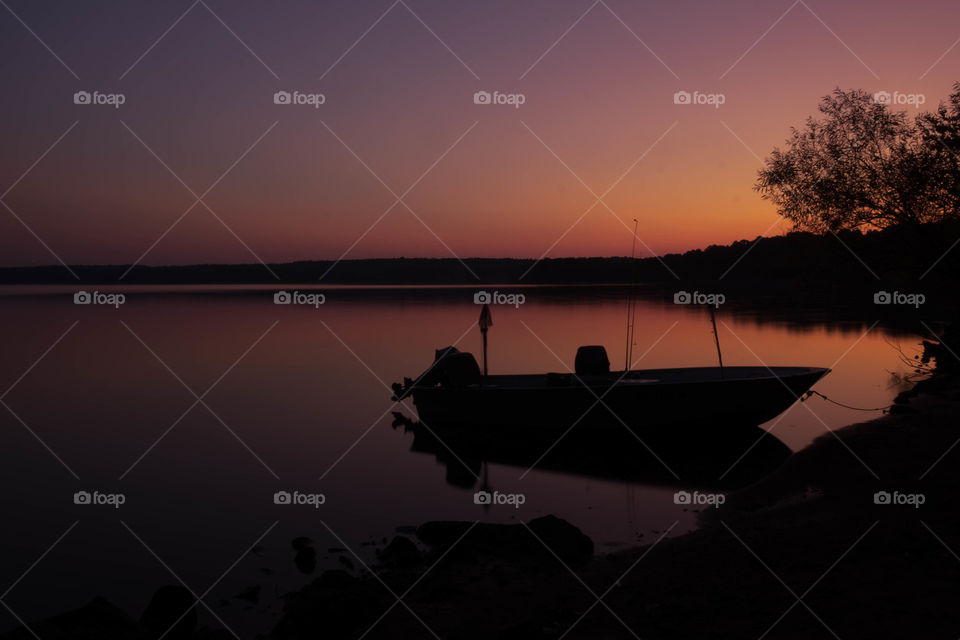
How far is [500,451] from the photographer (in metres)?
20.9

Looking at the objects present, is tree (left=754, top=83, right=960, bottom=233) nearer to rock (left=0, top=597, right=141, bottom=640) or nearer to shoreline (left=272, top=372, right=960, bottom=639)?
shoreline (left=272, top=372, right=960, bottom=639)

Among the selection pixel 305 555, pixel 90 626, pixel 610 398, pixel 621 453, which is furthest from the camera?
pixel 610 398

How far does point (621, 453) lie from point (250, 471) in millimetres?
10598

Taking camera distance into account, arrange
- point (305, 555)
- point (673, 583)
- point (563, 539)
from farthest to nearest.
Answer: point (305, 555) → point (563, 539) → point (673, 583)

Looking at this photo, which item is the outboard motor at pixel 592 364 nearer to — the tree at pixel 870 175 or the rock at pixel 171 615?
the tree at pixel 870 175

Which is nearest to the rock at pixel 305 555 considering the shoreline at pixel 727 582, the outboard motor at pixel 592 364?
the shoreline at pixel 727 582

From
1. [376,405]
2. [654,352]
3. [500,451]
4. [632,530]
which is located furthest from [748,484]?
[654,352]

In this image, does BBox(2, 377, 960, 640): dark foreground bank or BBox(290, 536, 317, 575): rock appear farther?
BBox(290, 536, 317, 575): rock

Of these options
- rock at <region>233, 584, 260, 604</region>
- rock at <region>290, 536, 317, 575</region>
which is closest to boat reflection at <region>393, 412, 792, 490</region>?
rock at <region>290, 536, 317, 575</region>

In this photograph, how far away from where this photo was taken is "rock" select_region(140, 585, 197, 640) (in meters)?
9.15

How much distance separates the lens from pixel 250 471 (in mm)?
18828

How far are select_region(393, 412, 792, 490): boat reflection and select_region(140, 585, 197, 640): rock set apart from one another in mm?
8802

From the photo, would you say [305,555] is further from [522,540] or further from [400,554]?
[522,540]

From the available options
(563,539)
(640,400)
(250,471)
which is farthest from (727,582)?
(250,471)
